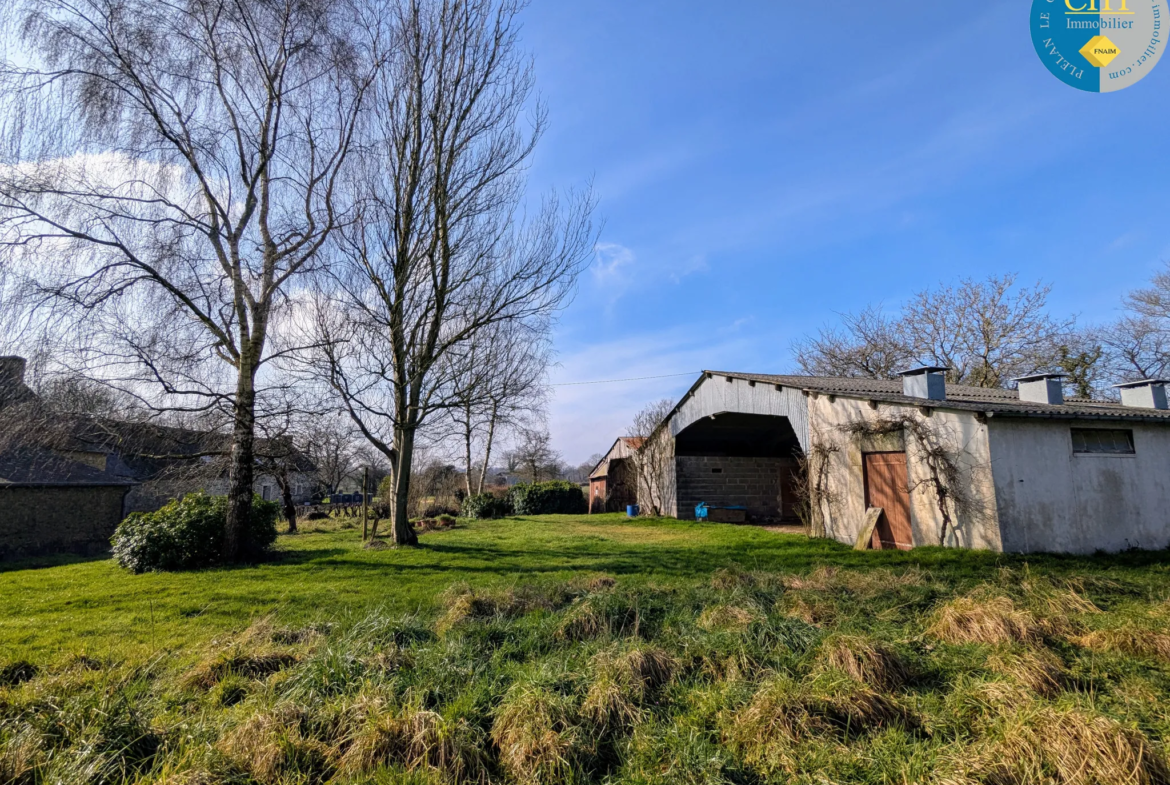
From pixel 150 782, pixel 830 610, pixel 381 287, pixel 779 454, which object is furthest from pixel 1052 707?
pixel 779 454

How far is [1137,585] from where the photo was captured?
22.7 feet

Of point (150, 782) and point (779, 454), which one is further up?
point (779, 454)

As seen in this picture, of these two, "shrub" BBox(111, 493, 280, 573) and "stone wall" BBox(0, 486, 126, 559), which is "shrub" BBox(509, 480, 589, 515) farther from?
"shrub" BBox(111, 493, 280, 573)

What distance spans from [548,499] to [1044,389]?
2007 centimetres

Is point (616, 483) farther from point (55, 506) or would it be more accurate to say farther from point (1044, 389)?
point (55, 506)

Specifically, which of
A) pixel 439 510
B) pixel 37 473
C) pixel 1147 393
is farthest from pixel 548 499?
pixel 1147 393

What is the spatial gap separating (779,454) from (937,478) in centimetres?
1081

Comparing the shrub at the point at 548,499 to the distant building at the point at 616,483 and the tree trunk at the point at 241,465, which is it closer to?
the distant building at the point at 616,483

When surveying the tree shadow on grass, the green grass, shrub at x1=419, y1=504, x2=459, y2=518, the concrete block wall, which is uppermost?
the concrete block wall

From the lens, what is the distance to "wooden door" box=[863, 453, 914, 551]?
11.0 metres

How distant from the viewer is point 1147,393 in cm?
1441

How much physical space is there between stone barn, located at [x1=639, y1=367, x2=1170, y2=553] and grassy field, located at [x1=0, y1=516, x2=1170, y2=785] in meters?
3.24

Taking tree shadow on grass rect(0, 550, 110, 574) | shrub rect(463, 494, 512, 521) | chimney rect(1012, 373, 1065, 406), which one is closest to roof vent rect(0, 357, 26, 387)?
tree shadow on grass rect(0, 550, 110, 574)

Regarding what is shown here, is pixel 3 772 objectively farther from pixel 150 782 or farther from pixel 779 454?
pixel 779 454
